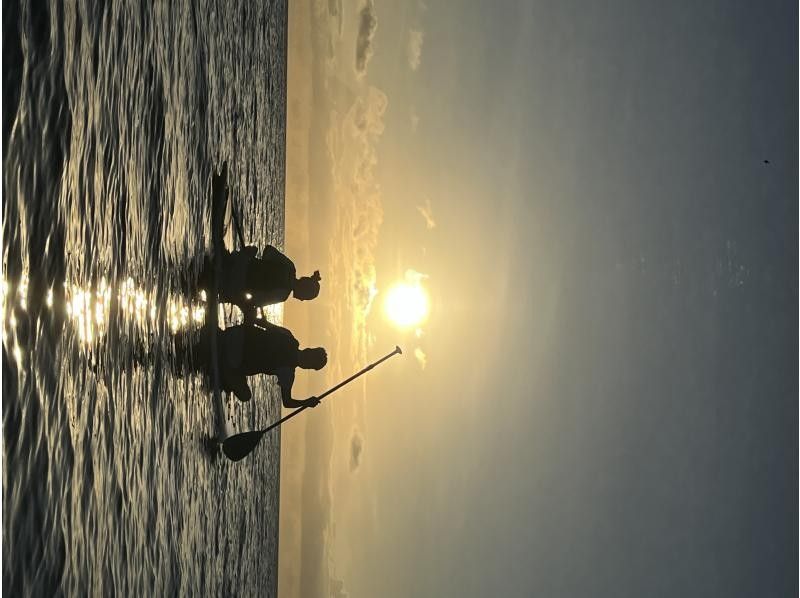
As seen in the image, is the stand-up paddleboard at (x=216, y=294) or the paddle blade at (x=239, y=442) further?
the paddle blade at (x=239, y=442)

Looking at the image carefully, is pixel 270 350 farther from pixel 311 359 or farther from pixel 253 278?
pixel 253 278

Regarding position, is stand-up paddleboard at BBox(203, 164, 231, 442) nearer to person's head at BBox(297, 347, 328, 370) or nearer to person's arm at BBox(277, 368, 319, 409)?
person's arm at BBox(277, 368, 319, 409)

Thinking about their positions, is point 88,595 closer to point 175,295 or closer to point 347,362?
point 175,295

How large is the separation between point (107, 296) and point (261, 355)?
199 cm

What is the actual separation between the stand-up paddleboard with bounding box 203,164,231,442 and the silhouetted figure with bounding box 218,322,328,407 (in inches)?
2.5

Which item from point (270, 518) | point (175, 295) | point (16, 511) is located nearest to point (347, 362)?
point (270, 518)

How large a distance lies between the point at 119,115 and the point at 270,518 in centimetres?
694

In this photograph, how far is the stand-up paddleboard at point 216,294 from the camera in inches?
160

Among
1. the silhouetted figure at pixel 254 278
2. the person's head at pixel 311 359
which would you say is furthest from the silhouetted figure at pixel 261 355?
the silhouetted figure at pixel 254 278

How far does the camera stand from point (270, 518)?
8.77 metres

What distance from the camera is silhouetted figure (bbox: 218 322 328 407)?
4176 millimetres

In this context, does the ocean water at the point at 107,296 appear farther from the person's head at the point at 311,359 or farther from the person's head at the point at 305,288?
the person's head at the point at 305,288

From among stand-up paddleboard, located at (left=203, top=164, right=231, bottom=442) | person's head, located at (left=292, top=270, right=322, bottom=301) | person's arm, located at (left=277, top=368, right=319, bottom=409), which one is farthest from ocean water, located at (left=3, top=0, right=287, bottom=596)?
person's head, located at (left=292, top=270, right=322, bottom=301)

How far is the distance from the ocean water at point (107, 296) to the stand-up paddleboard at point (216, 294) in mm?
96
